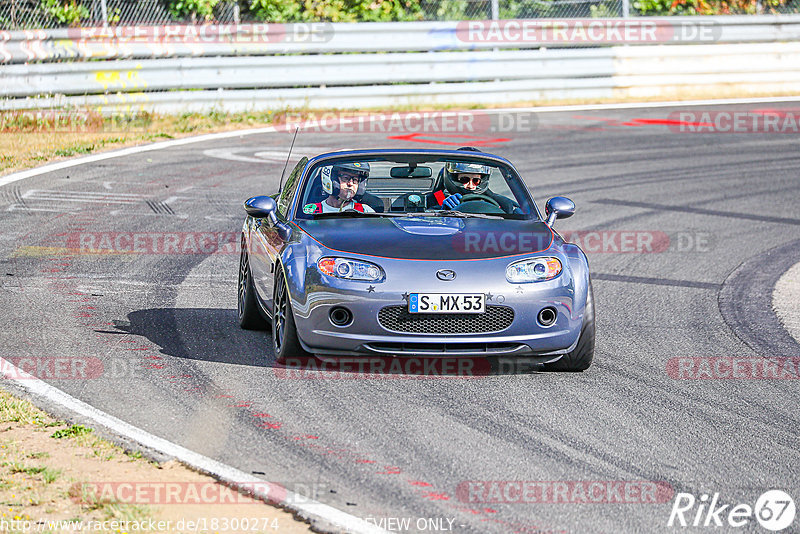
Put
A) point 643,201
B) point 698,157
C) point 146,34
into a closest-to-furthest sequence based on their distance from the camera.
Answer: point 643,201
point 698,157
point 146,34

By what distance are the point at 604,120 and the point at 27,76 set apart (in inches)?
406

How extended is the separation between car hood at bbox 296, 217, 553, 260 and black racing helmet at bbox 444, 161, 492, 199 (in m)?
0.56

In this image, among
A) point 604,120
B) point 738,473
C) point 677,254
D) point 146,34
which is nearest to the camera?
point 738,473

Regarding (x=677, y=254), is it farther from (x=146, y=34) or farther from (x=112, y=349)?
(x=146, y=34)

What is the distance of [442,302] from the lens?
6.80 metres

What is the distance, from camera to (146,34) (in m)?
20.4

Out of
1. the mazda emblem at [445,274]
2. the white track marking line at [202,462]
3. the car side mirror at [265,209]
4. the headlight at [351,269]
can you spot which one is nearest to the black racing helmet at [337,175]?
the car side mirror at [265,209]

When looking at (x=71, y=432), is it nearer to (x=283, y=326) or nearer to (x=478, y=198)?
(x=283, y=326)

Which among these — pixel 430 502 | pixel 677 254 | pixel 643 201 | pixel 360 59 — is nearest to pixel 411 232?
pixel 430 502

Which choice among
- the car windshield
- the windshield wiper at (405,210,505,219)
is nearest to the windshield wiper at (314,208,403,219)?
the car windshield

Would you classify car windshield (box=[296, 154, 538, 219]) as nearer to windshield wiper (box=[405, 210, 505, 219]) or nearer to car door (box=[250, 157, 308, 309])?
windshield wiper (box=[405, 210, 505, 219])

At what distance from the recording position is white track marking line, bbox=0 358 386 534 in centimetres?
474

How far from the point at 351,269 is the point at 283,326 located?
67 cm

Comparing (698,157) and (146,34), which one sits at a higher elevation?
(146,34)
